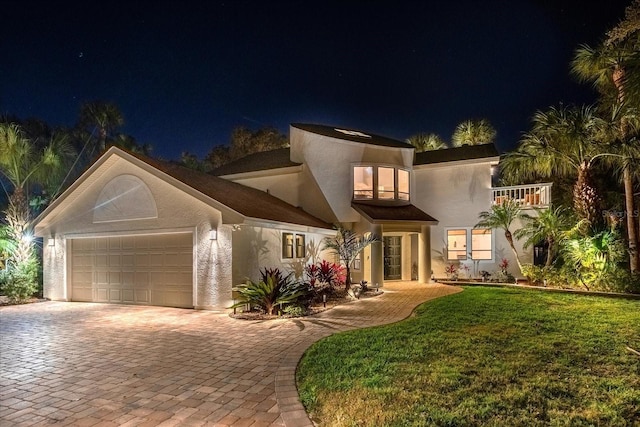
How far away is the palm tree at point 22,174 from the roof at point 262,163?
296 inches

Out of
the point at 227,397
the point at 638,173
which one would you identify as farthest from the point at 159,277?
the point at 638,173

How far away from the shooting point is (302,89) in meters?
37.7

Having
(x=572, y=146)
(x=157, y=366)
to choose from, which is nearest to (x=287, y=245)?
(x=157, y=366)

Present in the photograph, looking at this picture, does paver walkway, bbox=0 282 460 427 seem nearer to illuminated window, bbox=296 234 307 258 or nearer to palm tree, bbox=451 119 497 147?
illuminated window, bbox=296 234 307 258

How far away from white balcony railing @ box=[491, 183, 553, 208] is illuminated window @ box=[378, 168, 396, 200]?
15.6 ft

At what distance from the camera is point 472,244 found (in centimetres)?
1875

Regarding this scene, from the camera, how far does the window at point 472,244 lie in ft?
60.3

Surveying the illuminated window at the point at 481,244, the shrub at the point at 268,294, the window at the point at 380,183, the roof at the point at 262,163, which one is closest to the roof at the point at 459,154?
the window at the point at 380,183

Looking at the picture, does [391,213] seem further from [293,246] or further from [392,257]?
[293,246]

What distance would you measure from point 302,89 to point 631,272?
30566 mm

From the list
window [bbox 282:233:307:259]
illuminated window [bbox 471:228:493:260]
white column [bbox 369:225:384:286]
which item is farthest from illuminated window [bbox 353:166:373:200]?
illuminated window [bbox 471:228:493:260]

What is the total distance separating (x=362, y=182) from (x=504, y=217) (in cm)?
643

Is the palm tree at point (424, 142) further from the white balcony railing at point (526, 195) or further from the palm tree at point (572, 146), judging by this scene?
the palm tree at point (572, 146)

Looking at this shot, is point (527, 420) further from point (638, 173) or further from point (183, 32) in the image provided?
Answer: point (183, 32)
